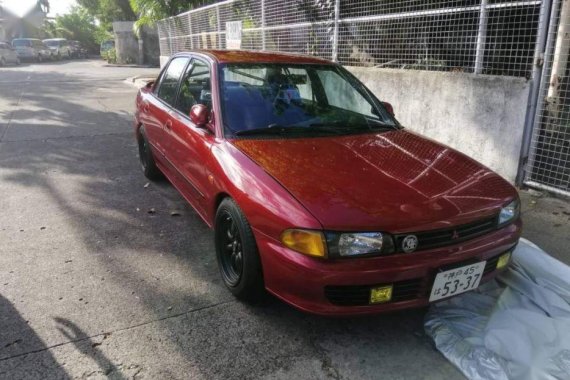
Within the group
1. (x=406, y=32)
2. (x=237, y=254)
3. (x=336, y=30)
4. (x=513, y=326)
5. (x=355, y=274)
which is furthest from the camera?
(x=336, y=30)

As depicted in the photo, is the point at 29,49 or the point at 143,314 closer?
the point at 143,314

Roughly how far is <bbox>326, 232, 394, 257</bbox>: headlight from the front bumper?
0.04 metres

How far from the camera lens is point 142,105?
5234 millimetres

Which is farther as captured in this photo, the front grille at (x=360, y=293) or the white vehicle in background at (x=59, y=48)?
the white vehicle in background at (x=59, y=48)

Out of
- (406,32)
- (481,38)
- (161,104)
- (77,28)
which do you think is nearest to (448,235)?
(161,104)

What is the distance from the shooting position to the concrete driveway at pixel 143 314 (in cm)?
242

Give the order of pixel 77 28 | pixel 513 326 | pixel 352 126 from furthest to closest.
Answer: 1. pixel 77 28
2. pixel 352 126
3. pixel 513 326

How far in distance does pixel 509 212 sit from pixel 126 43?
102 feet

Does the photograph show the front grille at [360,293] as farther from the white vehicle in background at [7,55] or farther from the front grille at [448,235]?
the white vehicle in background at [7,55]

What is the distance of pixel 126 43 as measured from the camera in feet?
98.2

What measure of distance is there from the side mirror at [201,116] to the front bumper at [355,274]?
3.88 feet

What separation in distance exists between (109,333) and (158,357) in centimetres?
39

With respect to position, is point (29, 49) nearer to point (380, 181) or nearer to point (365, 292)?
point (380, 181)

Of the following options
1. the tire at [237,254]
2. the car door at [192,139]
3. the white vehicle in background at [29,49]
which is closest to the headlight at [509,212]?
the tire at [237,254]
